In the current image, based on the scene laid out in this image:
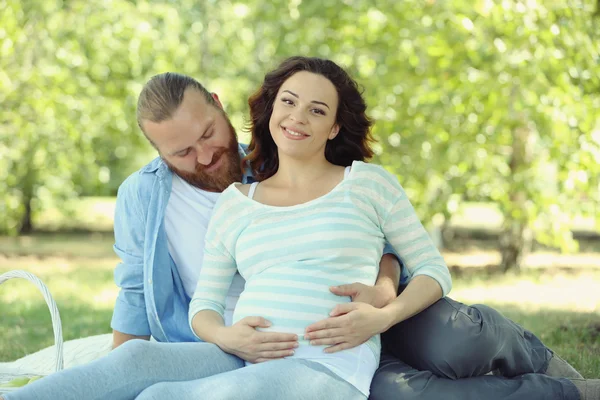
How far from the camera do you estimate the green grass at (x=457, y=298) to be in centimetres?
436

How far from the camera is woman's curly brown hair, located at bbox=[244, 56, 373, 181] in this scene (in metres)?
2.71

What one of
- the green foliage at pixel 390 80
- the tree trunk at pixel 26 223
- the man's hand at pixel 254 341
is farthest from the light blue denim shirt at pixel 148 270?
the tree trunk at pixel 26 223

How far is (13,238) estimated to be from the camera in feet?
36.3

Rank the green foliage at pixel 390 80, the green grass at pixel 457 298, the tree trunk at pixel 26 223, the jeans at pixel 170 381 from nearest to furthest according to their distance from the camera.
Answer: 1. the jeans at pixel 170 381
2. the green grass at pixel 457 298
3. the green foliage at pixel 390 80
4. the tree trunk at pixel 26 223

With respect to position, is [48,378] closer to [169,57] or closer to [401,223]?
[401,223]

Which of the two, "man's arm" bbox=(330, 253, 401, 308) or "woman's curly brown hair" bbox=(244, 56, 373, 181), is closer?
"man's arm" bbox=(330, 253, 401, 308)

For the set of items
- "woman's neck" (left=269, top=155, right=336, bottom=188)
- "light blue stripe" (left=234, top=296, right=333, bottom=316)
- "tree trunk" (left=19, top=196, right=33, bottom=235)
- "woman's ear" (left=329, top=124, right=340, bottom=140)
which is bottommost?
"tree trunk" (left=19, top=196, right=33, bottom=235)

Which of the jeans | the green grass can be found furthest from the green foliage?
the jeans

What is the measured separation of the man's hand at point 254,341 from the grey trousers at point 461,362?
0.96 feet

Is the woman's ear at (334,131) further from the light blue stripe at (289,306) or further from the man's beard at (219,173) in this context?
the light blue stripe at (289,306)

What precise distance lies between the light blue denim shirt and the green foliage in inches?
114

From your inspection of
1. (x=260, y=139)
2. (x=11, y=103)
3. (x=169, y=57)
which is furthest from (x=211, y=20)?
(x=260, y=139)

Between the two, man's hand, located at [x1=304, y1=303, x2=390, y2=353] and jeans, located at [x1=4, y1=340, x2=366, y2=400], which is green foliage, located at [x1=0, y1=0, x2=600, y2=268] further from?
jeans, located at [x1=4, y1=340, x2=366, y2=400]

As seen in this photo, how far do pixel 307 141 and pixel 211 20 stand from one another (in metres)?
7.29
